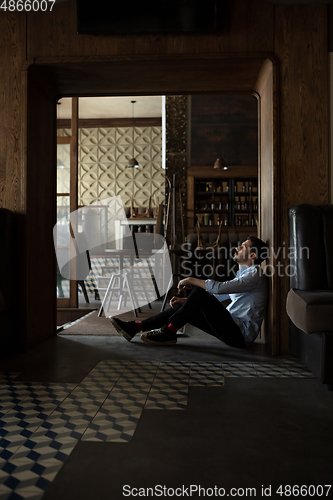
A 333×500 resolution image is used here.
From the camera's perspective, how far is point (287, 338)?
309 centimetres

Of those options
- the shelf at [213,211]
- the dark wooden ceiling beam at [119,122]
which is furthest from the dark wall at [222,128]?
the dark wooden ceiling beam at [119,122]

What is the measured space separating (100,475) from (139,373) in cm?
122

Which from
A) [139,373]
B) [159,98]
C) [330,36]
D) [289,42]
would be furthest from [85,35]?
[159,98]

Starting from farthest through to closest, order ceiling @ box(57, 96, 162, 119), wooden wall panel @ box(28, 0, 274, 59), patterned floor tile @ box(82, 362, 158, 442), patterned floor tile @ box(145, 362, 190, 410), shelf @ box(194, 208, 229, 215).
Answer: ceiling @ box(57, 96, 162, 119) → shelf @ box(194, 208, 229, 215) → wooden wall panel @ box(28, 0, 274, 59) → patterned floor tile @ box(145, 362, 190, 410) → patterned floor tile @ box(82, 362, 158, 442)

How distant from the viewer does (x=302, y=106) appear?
3115 millimetres

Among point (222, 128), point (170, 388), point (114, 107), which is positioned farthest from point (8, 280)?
point (114, 107)

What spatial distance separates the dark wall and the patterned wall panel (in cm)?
270

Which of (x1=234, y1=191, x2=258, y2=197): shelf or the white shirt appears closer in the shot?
the white shirt

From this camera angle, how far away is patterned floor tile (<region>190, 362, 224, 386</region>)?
8.07ft

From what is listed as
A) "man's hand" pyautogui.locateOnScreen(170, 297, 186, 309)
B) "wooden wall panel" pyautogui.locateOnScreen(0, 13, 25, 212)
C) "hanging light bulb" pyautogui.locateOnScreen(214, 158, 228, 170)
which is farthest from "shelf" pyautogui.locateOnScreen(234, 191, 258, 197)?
"wooden wall panel" pyautogui.locateOnScreen(0, 13, 25, 212)

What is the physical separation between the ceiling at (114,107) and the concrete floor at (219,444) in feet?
31.5

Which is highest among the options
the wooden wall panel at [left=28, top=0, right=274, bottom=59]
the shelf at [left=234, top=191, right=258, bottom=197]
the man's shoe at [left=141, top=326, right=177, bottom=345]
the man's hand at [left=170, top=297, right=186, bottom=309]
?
the wooden wall panel at [left=28, top=0, right=274, bottom=59]

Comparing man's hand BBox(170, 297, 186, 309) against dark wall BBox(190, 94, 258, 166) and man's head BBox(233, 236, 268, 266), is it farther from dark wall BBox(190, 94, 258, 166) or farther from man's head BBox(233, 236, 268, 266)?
dark wall BBox(190, 94, 258, 166)

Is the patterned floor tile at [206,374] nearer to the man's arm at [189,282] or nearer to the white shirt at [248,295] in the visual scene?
the white shirt at [248,295]
